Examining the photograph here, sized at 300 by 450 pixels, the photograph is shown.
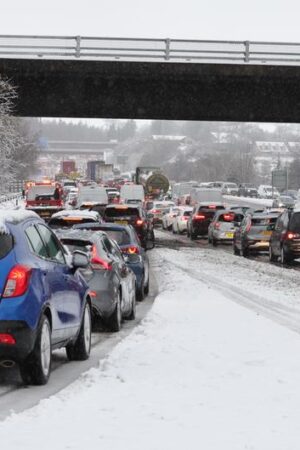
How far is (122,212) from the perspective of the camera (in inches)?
1384

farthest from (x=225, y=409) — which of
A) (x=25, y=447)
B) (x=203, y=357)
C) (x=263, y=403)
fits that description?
(x=203, y=357)

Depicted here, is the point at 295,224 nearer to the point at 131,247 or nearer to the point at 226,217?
the point at 226,217

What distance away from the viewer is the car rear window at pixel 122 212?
34.8 meters

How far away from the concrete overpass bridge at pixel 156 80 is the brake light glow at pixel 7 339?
31721 mm

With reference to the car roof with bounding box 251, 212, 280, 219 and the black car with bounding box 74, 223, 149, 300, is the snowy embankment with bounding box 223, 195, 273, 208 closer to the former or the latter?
the car roof with bounding box 251, 212, 280, 219

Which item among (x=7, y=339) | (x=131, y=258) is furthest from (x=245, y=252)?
(x=7, y=339)

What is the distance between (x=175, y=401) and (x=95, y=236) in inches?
283

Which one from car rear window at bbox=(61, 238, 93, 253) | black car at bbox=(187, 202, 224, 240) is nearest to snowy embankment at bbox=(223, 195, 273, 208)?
black car at bbox=(187, 202, 224, 240)

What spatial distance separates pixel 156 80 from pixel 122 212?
9173 millimetres

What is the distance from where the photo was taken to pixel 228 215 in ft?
148

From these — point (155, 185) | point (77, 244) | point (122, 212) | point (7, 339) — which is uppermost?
point (77, 244)

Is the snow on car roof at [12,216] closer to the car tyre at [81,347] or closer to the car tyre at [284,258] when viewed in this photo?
the car tyre at [81,347]

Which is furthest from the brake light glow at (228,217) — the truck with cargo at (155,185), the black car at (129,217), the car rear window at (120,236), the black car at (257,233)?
the truck with cargo at (155,185)

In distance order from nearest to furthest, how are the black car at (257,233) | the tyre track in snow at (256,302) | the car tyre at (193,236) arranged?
the tyre track in snow at (256,302) < the black car at (257,233) < the car tyre at (193,236)
